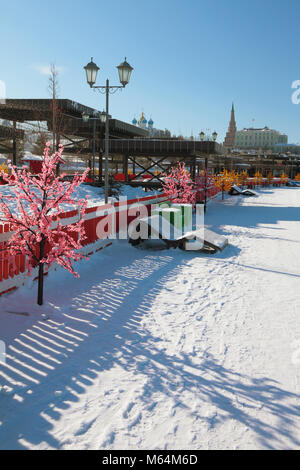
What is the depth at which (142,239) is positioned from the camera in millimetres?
13453

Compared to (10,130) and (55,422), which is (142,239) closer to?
(55,422)

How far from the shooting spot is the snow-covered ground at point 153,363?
395cm

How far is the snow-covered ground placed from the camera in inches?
156

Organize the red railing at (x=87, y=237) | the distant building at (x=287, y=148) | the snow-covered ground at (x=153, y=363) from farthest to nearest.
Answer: the distant building at (x=287, y=148) < the red railing at (x=87, y=237) < the snow-covered ground at (x=153, y=363)

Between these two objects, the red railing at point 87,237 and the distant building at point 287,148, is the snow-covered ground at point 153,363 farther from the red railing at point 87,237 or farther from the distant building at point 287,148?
the distant building at point 287,148

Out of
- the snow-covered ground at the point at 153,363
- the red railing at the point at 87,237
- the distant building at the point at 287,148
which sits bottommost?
the snow-covered ground at the point at 153,363

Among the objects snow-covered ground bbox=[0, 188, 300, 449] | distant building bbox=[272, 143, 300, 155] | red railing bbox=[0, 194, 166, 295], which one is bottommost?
snow-covered ground bbox=[0, 188, 300, 449]

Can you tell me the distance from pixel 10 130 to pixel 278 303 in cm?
3617

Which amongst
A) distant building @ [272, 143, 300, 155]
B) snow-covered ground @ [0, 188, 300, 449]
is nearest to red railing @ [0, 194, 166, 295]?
snow-covered ground @ [0, 188, 300, 449]

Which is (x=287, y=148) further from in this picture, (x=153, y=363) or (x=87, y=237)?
(x=153, y=363)

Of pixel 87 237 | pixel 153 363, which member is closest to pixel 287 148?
pixel 87 237

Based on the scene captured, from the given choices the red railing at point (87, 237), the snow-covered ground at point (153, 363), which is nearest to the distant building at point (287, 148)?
the red railing at point (87, 237)

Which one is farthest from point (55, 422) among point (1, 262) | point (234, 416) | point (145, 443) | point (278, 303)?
point (278, 303)

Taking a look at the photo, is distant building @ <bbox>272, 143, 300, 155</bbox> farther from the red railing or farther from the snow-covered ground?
the snow-covered ground
